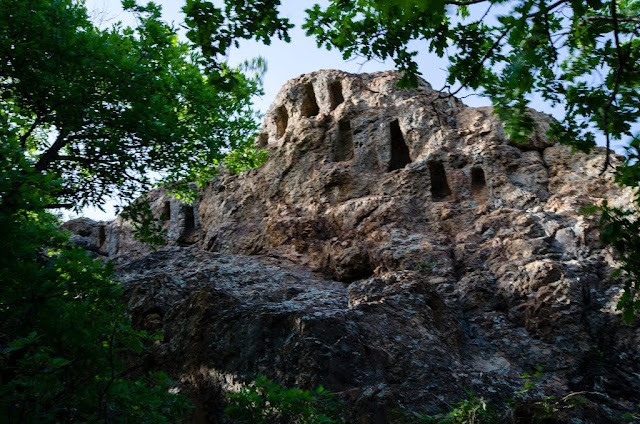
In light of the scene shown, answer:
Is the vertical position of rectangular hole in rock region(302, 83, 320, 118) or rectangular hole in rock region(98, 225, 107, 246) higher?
rectangular hole in rock region(302, 83, 320, 118)

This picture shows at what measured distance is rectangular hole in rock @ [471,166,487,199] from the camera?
15562 mm

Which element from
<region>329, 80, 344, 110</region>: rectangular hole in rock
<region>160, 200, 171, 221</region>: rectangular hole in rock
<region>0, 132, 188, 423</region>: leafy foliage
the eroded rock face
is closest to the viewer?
<region>0, 132, 188, 423</region>: leafy foliage

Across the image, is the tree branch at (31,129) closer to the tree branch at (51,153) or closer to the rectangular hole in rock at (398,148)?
the tree branch at (51,153)

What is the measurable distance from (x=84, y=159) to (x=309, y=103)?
38.7 feet

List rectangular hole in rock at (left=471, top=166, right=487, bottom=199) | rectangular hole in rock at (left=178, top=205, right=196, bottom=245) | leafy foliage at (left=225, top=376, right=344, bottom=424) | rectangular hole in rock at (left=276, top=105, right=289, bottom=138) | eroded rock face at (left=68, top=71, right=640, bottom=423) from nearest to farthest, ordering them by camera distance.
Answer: leafy foliage at (left=225, top=376, right=344, bottom=424)
eroded rock face at (left=68, top=71, right=640, bottom=423)
rectangular hole in rock at (left=471, top=166, right=487, bottom=199)
rectangular hole in rock at (left=178, top=205, right=196, bottom=245)
rectangular hole in rock at (left=276, top=105, right=289, bottom=138)

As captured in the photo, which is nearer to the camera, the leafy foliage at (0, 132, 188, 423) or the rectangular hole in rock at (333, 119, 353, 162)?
the leafy foliage at (0, 132, 188, 423)

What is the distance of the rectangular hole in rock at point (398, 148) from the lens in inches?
738

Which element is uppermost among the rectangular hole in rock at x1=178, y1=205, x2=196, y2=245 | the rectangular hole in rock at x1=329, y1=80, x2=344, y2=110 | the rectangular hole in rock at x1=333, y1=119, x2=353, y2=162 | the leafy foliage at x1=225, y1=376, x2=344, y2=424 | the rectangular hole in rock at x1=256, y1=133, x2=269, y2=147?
the rectangular hole in rock at x1=329, y1=80, x2=344, y2=110

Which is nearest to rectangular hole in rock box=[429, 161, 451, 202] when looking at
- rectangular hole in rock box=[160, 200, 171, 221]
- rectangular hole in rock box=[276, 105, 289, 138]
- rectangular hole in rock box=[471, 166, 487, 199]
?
rectangular hole in rock box=[471, 166, 487, 199]

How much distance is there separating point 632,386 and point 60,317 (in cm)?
910

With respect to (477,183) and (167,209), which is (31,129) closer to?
(477,183)

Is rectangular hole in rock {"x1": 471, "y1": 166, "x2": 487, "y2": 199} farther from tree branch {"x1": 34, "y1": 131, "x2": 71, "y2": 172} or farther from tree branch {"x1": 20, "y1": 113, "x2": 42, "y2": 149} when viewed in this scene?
tree branch {"x1": 20, "y1": 113, "x2": 42, "y2": 149}

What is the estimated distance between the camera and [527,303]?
1102 cm

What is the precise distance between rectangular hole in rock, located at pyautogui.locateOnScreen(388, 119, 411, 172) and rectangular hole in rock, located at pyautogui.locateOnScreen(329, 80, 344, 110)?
3296 millimetres
